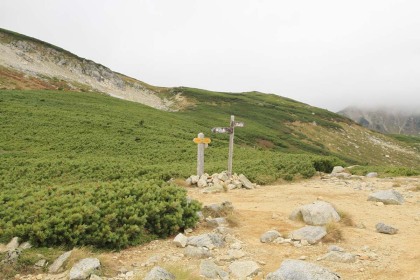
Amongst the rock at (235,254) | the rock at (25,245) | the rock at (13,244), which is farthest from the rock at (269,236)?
the rock at (13,244)

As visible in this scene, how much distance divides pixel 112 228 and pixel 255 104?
81.8 m

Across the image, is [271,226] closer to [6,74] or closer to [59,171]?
[59,171]

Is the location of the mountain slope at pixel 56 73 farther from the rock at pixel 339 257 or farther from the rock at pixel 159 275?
the rock at pixel 339 257

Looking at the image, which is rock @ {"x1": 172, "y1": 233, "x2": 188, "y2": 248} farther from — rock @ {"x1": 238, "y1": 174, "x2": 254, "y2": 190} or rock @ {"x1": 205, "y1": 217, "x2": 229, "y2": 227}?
rock @ {"x1": 238, "y1": 174, "x2": 254, "y2": 190}

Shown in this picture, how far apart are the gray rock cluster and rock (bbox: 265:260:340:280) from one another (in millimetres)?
9135

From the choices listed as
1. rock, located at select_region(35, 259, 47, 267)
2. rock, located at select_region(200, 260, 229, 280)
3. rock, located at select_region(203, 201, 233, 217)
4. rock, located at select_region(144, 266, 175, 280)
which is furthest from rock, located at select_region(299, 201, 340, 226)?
rock, located at select_region(35, 259, 47, 267)

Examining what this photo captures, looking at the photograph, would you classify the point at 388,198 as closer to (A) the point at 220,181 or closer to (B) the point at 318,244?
(B) the point at 318,244

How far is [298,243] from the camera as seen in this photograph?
27.2 feet

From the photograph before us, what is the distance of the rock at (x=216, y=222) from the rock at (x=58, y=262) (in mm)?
3879

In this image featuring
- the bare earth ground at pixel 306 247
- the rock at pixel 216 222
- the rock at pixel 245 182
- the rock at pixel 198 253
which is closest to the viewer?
the bare earth ground at pixel 306 247

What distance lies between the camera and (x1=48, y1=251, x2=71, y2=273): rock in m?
6.49

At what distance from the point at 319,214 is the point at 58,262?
21.4 feet

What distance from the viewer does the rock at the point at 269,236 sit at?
853cm

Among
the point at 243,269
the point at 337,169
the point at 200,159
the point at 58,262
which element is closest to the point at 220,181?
the point at 200,159
